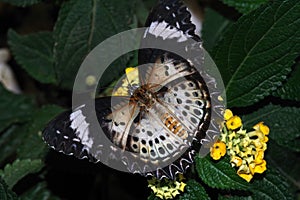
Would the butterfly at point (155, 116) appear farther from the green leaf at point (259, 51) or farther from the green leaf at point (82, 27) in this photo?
the green leaf at point (82, 27)

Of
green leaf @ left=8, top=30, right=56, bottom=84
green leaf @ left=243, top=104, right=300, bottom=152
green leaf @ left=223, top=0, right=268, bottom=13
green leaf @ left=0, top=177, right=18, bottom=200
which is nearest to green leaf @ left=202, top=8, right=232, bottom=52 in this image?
green leaf @ left=223, top=0, right=268, bottom=13

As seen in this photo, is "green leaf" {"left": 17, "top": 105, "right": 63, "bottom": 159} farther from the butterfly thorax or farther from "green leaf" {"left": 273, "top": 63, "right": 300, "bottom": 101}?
"green leaf" {"left": 273, "top": 63, "right": 300, "bottom": 101}

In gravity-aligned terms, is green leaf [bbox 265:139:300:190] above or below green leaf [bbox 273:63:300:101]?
below

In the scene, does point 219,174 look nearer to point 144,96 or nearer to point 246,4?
point 144,96

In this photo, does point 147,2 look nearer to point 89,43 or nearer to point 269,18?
point 89,43

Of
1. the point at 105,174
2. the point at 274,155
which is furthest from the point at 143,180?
the point at 274,155

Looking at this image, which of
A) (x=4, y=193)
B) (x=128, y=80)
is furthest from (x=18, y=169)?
(x=128, y=80)
